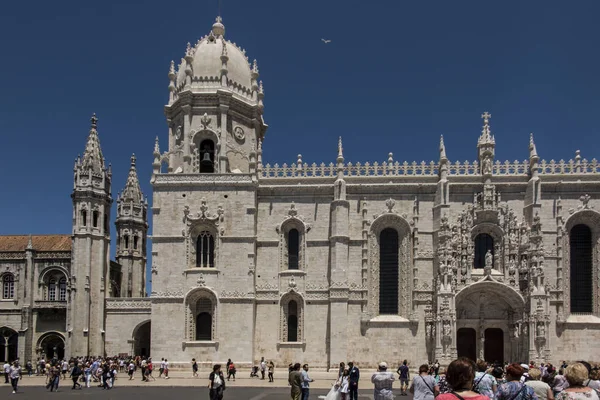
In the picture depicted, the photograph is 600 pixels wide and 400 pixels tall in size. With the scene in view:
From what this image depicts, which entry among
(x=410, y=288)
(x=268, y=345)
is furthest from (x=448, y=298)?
(x=268, y=345)

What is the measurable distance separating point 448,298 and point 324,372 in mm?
8819

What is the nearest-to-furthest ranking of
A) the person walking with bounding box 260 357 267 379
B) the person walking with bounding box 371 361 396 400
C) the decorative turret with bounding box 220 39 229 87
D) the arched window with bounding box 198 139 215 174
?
1. the person walking with bounding box 371 361 396 400
2. the person walking with bounding box 260 357 267 379
3. the decorative turret with bounding box 220 39 229 87
4. the arched window with bounding box 198 139 215 174

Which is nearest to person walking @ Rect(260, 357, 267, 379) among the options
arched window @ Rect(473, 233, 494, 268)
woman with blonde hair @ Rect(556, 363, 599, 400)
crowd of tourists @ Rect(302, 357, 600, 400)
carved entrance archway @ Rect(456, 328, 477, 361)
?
carved entrance archway @ Rect(456, 328, 477, 361)

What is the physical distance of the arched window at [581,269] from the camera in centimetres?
4438

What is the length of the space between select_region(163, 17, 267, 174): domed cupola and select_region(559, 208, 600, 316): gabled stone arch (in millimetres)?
20374

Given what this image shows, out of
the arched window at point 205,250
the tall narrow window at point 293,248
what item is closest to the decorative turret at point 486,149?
the tall narrow window at point 293,248

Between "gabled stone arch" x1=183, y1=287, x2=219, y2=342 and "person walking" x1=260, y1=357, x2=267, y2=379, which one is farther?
"gabled stone arch" x1=183, y1=287, x2=219, y2=342

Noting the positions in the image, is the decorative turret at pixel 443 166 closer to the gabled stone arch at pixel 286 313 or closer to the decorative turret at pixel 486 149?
the decorative turret at pixel 486 149

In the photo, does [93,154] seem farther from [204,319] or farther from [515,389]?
[515,389]

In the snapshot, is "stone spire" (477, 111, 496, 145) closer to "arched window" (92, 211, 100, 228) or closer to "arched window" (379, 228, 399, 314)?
"arched window" (379, 228, 399, 314)

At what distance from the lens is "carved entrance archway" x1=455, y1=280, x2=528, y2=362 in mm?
43656

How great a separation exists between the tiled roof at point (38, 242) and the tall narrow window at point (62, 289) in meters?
2.80

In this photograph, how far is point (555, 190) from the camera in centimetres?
4509

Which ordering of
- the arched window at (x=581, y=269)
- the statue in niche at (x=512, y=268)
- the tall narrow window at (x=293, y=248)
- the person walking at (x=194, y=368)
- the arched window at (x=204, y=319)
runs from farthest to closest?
1. the tall narrow window at (x=293, y=248)
2. the arched window at (x=204, y=319)
3. the arched window at (x=581, y=269)
4. the statue in niche at (x=512, y=268)
5. the person walking at (x=194, y=368)
